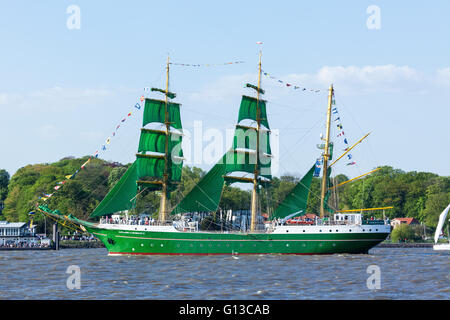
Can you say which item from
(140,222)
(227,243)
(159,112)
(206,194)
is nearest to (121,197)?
(140,222)

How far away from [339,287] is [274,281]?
549 centimetres

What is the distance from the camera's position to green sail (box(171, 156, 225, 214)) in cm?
8056

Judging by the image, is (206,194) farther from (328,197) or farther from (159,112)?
(328,197)

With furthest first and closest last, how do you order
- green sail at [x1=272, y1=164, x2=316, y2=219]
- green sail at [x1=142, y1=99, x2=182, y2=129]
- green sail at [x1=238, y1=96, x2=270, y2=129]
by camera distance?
green sail at [x1=238, y1=96, x2=270, y2=129] → green sail at [x1=142, y1=99, x2=182, y2=129] → green sail at [x1=272, y1=164, x2=316, y2=219]

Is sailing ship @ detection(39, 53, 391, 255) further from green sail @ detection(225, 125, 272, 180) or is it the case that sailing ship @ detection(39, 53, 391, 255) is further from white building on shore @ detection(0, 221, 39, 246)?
white building on shore @ detection(0, 221, 39, 246)

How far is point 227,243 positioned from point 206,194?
6106 millimetres

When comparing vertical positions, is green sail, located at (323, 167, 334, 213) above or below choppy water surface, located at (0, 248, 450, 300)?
above

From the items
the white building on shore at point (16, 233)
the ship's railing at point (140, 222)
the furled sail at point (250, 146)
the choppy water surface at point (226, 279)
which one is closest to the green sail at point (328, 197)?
the furled sail at point (250, 146)

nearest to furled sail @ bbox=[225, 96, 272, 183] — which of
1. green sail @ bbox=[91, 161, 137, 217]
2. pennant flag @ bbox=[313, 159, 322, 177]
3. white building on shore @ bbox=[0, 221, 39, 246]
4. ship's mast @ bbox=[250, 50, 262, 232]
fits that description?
ship's mast @ bbox=[250, 50, 262, 232]

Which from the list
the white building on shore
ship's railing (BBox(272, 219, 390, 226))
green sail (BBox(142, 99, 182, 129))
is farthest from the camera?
the white building on shore

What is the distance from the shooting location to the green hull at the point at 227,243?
7925 cm

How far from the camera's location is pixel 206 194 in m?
80.9

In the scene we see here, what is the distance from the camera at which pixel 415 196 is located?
520 ft
